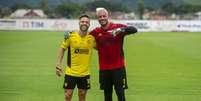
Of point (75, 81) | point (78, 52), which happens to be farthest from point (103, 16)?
point (75, 81)

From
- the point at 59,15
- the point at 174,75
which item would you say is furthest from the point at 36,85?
the point at 59,15

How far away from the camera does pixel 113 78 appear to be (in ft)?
35.3

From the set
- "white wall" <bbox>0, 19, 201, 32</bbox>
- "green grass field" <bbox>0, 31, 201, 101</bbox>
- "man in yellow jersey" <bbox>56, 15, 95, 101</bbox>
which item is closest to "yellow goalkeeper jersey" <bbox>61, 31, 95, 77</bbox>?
"man in yellow jersey" <bbox>56, 15, 95, 101</bbox>

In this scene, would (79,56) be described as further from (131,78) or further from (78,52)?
(131,78)

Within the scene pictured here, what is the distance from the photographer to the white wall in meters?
64.3

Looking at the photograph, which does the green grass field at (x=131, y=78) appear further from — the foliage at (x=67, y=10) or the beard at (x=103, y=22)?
the foliage at (x=67, y=10)

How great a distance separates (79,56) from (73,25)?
53924mm

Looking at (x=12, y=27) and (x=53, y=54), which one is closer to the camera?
(x=53, y=54)

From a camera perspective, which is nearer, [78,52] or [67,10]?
[78,52]

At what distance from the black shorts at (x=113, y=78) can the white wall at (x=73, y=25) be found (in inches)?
2101

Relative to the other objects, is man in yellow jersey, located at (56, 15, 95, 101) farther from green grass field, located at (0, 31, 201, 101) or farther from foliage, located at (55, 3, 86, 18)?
foliage, located at (55, 3, 86, 18)

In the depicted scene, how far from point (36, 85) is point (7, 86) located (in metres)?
0.74

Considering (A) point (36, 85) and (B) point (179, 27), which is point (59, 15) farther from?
(A) point (36, 85)

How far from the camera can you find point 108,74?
10789mm
